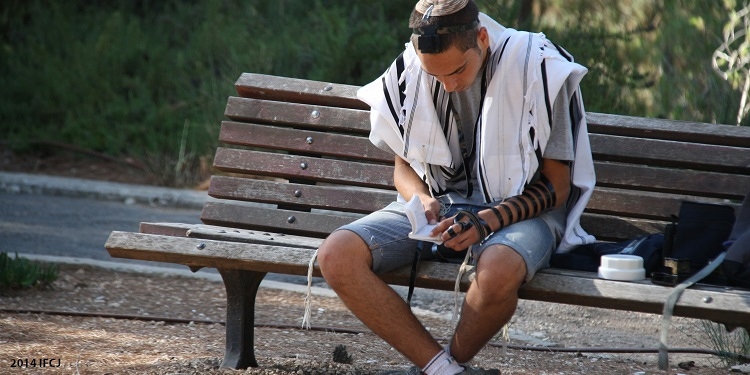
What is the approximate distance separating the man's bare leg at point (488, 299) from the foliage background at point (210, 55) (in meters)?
4.95

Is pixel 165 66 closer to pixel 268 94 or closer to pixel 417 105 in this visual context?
pixel 268 94

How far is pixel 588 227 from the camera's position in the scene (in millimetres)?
4012

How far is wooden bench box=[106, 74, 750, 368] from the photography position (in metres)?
3.22

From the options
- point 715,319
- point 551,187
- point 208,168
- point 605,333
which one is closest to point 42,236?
point 208,168

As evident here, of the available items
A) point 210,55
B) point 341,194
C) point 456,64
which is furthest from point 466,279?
point 210,55

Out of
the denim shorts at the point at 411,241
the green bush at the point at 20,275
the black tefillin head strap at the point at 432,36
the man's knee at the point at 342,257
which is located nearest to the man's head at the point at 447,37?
the black tefillin head strap at the point at 432,36

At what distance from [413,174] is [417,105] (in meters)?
0.30

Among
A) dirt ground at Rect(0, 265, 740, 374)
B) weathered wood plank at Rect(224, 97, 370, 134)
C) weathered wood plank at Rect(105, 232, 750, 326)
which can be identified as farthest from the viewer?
weathered wood plank at Rect(224, 97, 370, 134)

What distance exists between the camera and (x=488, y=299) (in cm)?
316

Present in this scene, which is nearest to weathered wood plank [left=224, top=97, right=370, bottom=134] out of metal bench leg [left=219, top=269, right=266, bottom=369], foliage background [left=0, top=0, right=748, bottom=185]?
metal bench leg [left=219, top=269, right=266, bottom=369]

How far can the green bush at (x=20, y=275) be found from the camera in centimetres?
516

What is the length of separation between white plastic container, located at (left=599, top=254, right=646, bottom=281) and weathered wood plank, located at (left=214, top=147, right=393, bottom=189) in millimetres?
1213

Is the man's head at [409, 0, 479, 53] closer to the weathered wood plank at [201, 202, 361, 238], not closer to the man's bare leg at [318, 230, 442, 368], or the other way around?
the man's bare leg at [318, 230, 442, 368]

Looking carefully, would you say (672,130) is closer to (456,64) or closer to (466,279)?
(456,64)
